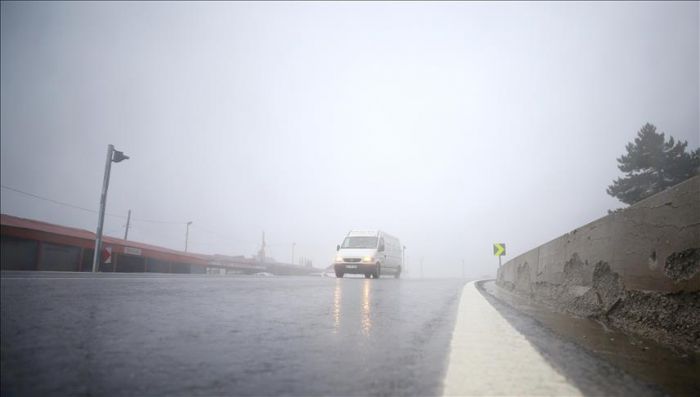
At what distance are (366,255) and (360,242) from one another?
5.38 feet

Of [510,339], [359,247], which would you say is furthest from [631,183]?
[510,339]

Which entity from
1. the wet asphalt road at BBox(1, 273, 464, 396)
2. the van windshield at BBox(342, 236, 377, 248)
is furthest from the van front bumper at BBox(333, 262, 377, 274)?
the wet asphalt road at BBox(1, 273, 464, 396)

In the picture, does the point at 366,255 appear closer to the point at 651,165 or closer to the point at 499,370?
the point at 499,370

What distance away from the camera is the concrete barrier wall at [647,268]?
195 centimetres

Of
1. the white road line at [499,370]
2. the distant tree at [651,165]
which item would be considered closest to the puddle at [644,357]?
the white road line at [499,370]

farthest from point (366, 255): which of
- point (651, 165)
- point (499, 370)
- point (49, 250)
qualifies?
point (651, 165)

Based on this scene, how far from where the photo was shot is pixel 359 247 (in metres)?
16.9

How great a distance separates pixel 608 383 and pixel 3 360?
6.07 feet

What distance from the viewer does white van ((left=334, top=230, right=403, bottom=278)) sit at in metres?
15.7

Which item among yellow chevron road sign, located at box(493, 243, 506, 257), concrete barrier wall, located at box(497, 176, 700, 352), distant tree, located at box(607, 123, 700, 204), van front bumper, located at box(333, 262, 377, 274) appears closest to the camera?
concrete barrier wall, located at box(497, 176, 700, 352)

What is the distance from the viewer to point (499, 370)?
122cm

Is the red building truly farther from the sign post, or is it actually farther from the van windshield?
the sign post

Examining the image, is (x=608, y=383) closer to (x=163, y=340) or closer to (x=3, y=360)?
(x=163, y=340)

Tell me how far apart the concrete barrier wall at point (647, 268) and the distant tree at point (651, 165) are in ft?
116
